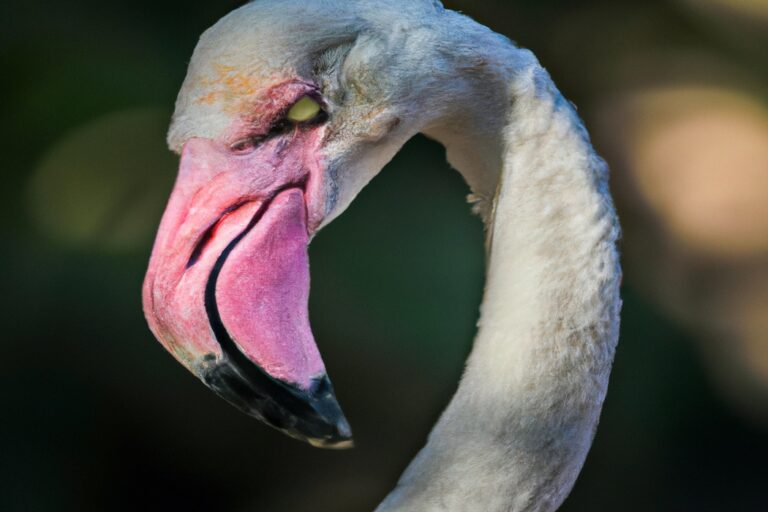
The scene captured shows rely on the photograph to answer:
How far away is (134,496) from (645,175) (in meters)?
1.95

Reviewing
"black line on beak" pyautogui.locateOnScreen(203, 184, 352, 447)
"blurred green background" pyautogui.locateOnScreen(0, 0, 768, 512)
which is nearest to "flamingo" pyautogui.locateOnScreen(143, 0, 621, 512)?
"black line on beak" pyautogui.locateOnScreen(203, 184, 352, 447)

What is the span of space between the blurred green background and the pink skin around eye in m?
1.83

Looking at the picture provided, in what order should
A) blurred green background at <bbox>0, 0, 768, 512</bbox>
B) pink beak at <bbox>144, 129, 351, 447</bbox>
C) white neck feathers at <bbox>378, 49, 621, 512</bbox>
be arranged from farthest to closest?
blurred green background at <bbox>0, 0, 768, 512</bbox>
white neck feathers at <bbox>378, 49, 621, 512</bbox>
pink beak at <bbox>144, 129, 351, 447</bbox>

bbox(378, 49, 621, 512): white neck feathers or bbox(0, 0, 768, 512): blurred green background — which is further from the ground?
bbox(378, 49, 621, 512): white neck feathers

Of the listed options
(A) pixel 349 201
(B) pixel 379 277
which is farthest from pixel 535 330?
(B) pixel 379 277

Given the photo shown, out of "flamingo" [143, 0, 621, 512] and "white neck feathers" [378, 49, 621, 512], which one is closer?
"flamingo" [143, 0, 621, 512]

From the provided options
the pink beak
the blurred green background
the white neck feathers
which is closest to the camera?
the pink beak

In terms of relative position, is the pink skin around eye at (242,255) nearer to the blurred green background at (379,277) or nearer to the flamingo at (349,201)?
the flamingo at (349,201)

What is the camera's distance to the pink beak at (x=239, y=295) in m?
0.78

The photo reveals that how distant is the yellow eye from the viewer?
2.76 feet

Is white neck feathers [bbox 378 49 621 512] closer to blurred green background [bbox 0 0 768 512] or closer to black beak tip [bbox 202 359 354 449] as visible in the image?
black beak tip [bbox 202 359 354 449]

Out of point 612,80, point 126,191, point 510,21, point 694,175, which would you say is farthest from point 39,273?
point 694,175

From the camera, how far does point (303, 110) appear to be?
2.79 feet

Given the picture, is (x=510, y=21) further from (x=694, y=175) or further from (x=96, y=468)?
(x=96, y=468)
